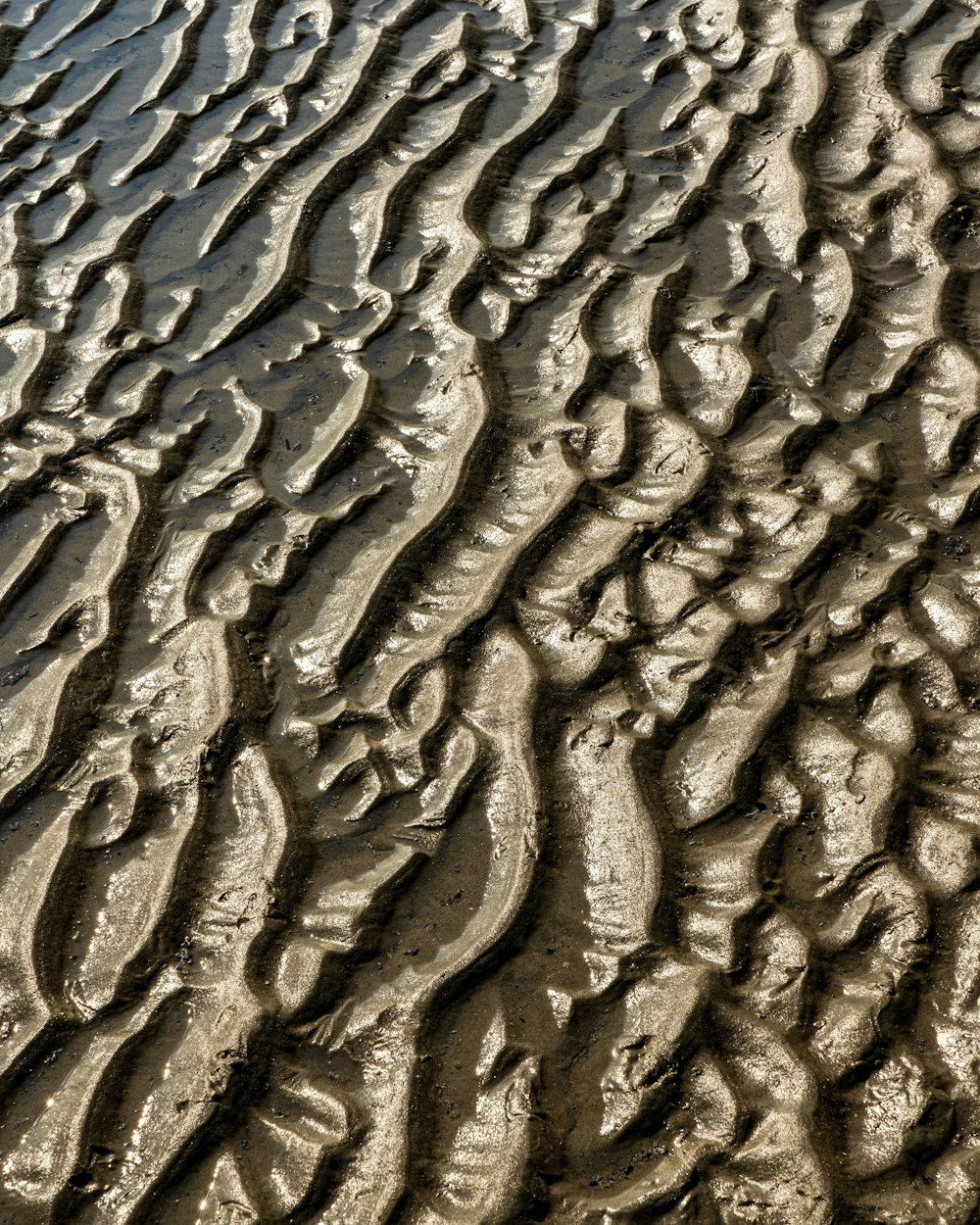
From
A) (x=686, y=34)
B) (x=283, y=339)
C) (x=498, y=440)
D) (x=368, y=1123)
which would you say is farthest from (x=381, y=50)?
(x=368, y=1123)

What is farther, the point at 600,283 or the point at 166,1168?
the point at 600,283

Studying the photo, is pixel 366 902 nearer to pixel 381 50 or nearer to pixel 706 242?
pixel 706 242

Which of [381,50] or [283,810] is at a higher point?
[381,50]

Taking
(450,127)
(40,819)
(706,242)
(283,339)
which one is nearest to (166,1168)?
(40,819)

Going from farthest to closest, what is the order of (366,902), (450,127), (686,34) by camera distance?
(686,34)
(450,127)
(366,902)

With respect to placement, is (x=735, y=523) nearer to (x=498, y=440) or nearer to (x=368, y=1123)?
(x=498, y=440)

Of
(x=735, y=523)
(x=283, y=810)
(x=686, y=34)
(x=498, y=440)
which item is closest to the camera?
(x=283, y=810)

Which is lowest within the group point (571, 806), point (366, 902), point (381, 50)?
point (571, 806)
